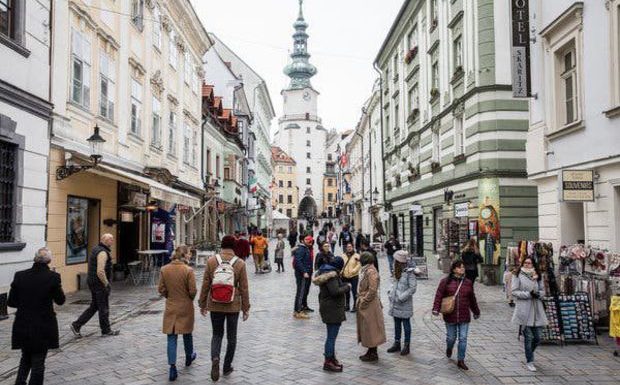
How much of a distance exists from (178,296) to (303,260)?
17.5ft

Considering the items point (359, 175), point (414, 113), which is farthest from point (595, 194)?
point (359, 175)

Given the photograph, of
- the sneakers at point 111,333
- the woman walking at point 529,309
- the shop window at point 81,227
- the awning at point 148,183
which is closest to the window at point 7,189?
the awning at point 148,183

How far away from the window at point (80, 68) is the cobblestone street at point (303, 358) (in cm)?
591

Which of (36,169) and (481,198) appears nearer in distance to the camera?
(36,169)

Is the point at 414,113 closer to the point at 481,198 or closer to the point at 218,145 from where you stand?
the point at 481,198

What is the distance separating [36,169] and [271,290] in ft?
24.5

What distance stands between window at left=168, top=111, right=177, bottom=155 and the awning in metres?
3.93

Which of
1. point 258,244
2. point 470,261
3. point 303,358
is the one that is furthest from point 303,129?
point 303,358

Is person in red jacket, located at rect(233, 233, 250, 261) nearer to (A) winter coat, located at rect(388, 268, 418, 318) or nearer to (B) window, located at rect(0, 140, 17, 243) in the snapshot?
(A) winter coat, located at rect(388, 268, 418, 318)

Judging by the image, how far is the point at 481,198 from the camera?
757 inches

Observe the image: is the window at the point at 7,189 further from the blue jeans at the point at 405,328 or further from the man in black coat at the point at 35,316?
the blue jeans at the point at 405,328

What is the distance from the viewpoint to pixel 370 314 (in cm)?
805

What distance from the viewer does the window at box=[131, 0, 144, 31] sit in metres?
19.3

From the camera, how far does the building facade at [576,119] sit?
34.9 feet
